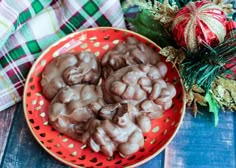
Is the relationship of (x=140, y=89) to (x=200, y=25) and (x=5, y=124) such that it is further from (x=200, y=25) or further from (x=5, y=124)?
(x=5, y=124)

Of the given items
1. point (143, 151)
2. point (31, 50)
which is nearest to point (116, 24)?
point (31, 50)

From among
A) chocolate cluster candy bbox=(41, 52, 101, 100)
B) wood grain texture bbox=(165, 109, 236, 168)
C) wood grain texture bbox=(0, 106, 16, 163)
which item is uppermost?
chocolate cluster candy bbox=(41, 52, 101, 100)

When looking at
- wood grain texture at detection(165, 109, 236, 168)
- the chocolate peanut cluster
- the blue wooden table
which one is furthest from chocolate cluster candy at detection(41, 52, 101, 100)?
wood grain texture at detection(165, 109, 236, 168)

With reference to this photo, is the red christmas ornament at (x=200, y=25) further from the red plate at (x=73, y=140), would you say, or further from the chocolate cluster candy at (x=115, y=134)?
the chocolate cluster candy at (x=115, y=134)

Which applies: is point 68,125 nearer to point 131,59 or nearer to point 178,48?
point 131,59

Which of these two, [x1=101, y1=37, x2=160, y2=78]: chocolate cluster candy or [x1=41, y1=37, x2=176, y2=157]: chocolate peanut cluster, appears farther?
[x1=101, y1=37, x2=160, y2=78]: chocolate cluster candy

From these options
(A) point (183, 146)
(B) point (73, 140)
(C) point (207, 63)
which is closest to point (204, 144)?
(A) point (183, 146)

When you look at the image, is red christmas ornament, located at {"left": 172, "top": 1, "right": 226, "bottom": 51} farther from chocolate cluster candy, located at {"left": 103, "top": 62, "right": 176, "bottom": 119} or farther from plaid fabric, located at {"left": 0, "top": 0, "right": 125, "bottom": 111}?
plaid fabric, located at {"left": 0, "top": 0, "right": 125, "bottom": 111}

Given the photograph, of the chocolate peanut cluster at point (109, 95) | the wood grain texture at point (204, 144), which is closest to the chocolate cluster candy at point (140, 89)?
the chocolate peanut cluster at point (109, 95)
